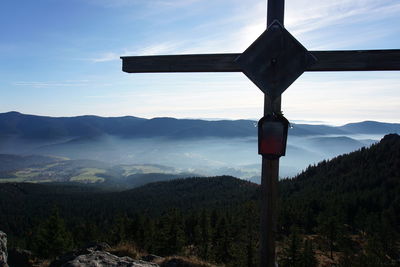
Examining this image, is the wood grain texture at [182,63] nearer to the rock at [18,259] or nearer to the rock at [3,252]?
the rock at [3,252]

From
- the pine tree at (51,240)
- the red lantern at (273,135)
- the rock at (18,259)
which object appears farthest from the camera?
the pine tree at (51,240)

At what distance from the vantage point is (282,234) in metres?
66.9

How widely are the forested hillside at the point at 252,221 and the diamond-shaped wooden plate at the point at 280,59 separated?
441cm

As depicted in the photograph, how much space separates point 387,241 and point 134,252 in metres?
63.9

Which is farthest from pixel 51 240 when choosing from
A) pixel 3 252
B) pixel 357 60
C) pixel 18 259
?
pixel 357 60

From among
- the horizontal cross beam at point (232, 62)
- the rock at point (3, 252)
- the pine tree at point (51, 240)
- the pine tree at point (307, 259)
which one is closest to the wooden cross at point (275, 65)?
the horizontal cross beam at point (232, 62)

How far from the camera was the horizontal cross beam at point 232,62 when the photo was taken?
383 cm

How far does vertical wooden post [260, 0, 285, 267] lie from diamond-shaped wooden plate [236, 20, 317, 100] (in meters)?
0.15

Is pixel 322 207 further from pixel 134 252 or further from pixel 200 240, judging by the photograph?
pixel 134 252

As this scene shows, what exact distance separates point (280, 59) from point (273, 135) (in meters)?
1.05

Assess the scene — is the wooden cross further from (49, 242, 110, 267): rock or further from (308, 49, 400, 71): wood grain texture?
(49, 242, 110, 267): rock

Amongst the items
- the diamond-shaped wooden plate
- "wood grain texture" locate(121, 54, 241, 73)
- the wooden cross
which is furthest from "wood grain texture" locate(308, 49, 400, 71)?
"wood grain texture" locate(121, 54, 241, 73)

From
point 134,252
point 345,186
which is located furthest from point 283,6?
point 345,186

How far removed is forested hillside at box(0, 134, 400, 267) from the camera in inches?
1703
